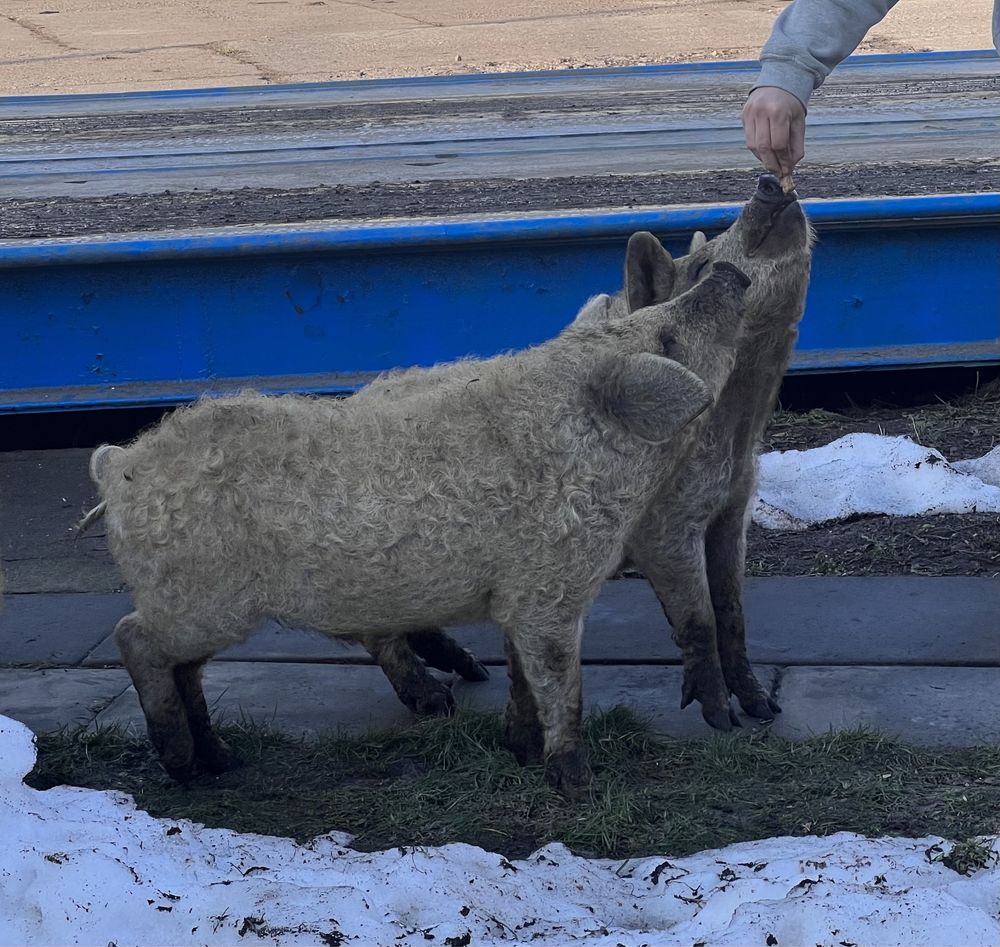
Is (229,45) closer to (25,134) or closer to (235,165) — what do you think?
(25,134)

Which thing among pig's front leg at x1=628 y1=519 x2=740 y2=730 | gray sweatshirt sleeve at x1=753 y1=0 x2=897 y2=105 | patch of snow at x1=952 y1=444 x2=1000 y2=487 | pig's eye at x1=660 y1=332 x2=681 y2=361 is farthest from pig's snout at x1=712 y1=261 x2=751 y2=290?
patch of snow at x1=952 y1=444 x2=1000 y2=487

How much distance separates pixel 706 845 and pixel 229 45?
57.4ft

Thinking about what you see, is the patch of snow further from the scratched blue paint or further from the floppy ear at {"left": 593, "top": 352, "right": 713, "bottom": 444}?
the scratched blue paint

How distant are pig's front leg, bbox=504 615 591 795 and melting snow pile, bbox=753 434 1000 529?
2.41 m

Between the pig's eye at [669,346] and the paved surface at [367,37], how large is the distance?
1268 cm

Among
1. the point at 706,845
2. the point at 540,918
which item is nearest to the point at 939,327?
the point at 706,845

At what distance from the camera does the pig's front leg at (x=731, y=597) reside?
14.9 feet

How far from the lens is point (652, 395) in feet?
12.4

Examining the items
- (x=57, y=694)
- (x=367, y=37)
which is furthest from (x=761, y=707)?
(x=367, y=37)

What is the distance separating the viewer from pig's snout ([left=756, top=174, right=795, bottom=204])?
4.23 metres

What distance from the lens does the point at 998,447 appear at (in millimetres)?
6602

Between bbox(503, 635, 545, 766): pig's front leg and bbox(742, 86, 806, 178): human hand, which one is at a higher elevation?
bbox(742, 86, 806, 178): human hand

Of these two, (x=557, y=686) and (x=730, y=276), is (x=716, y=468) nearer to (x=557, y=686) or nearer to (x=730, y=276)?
(x=730, y=276)

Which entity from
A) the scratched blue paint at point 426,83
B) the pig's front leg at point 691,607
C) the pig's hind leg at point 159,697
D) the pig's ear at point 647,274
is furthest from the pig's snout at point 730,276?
the scratched blue paint at point 426,83
